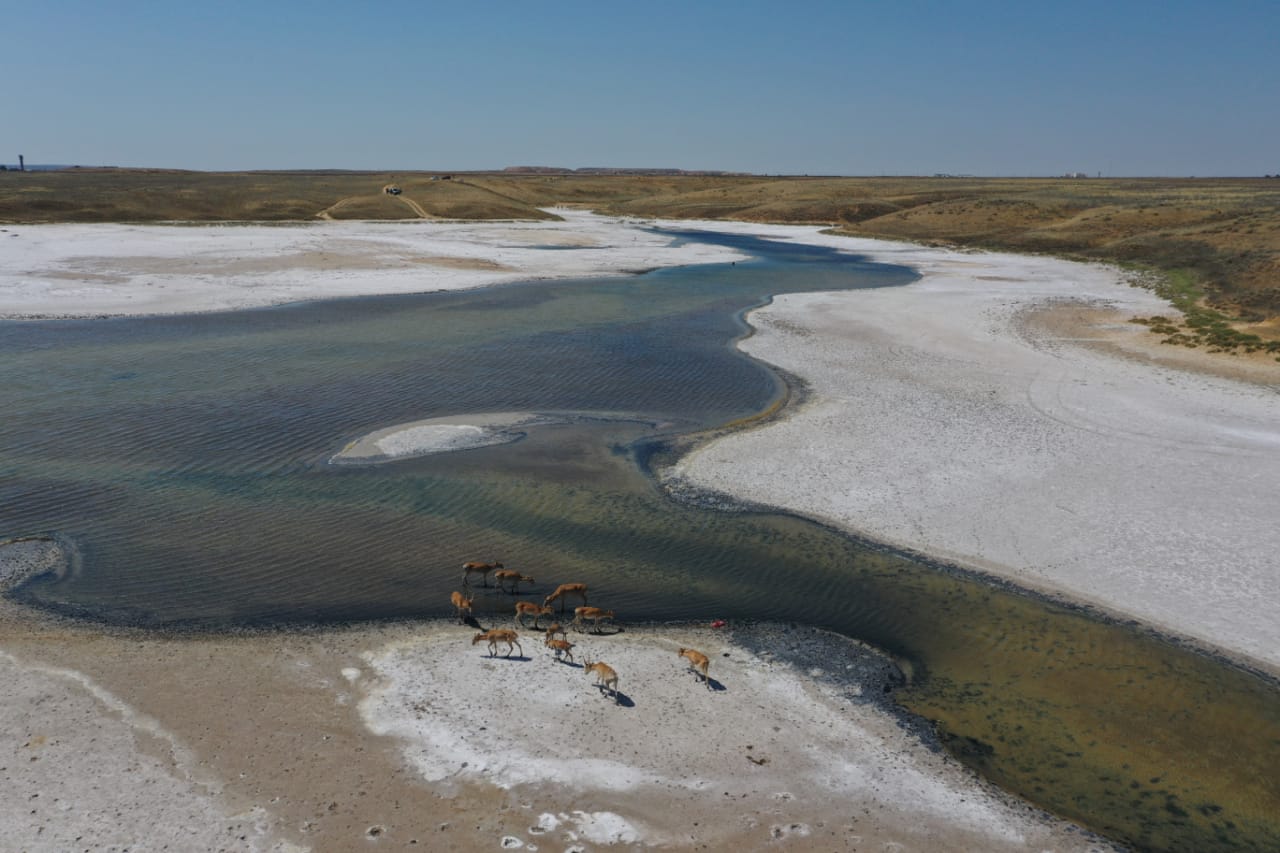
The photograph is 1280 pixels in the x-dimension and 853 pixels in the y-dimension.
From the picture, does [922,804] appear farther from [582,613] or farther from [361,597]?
[361,597]

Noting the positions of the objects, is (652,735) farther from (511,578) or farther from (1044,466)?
(1044,466)

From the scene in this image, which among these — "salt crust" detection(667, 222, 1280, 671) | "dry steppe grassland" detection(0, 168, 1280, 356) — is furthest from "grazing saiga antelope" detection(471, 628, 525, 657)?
"dry steppe grassland" detection(0, 168, 1280, 356)

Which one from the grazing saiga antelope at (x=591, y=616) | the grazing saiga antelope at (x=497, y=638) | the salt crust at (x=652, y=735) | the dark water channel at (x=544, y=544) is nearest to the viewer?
the salt crust at (x=652, y=735)

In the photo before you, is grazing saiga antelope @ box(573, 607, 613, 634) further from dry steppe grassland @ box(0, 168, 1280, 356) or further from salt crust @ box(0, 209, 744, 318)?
salt crust @ box(0, 209, 744, 318)

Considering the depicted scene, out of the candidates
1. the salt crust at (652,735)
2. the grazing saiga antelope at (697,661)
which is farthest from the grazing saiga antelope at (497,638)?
the grazing saiga antelope at (697,661)

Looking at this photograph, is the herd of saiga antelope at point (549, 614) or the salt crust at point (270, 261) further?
the salt crust at point (270, 261)

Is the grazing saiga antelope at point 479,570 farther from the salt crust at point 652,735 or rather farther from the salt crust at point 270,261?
the salt crust at point 270,261
